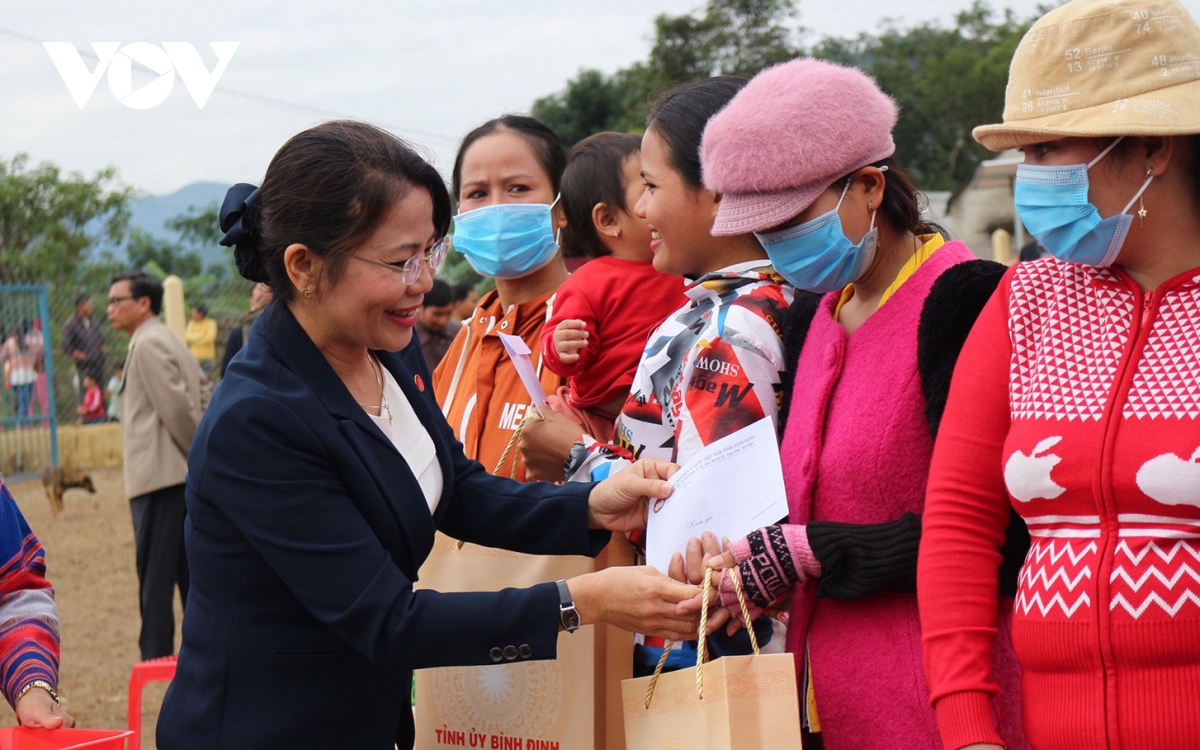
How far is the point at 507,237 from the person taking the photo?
351cm

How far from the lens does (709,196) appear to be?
265cm

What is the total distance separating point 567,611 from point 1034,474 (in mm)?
841

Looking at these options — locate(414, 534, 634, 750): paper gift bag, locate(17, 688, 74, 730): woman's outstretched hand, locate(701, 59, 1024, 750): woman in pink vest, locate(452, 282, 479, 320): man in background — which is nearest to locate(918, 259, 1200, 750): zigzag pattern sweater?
locate(701, 59, 1024, 750): woman in pink vest

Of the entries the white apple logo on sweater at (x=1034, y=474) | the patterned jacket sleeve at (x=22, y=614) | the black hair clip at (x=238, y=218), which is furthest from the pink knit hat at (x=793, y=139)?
the patterned jacket sleeve at (x=22, y=614)

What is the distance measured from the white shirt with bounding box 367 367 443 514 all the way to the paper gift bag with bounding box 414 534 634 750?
0.98ft

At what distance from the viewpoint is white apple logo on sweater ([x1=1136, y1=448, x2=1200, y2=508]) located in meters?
1.71

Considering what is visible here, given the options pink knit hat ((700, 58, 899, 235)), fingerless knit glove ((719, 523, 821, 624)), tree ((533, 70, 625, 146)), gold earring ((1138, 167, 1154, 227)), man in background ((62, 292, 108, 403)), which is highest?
tree ((533, 70, 625, 146))

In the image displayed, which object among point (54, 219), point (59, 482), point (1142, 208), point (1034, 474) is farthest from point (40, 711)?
point (54, 219)

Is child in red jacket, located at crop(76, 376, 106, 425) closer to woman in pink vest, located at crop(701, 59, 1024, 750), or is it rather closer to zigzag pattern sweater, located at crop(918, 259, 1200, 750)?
woman in pink vest, located at crop(701, 59, 1024, 750)

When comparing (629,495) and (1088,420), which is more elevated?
(1088,420)

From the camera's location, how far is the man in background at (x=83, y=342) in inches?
631

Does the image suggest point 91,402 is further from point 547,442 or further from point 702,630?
point 702,630

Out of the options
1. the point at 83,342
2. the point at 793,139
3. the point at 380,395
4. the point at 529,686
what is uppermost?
the point at 793,139

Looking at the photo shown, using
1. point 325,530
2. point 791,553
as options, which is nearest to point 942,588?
point 791,553
